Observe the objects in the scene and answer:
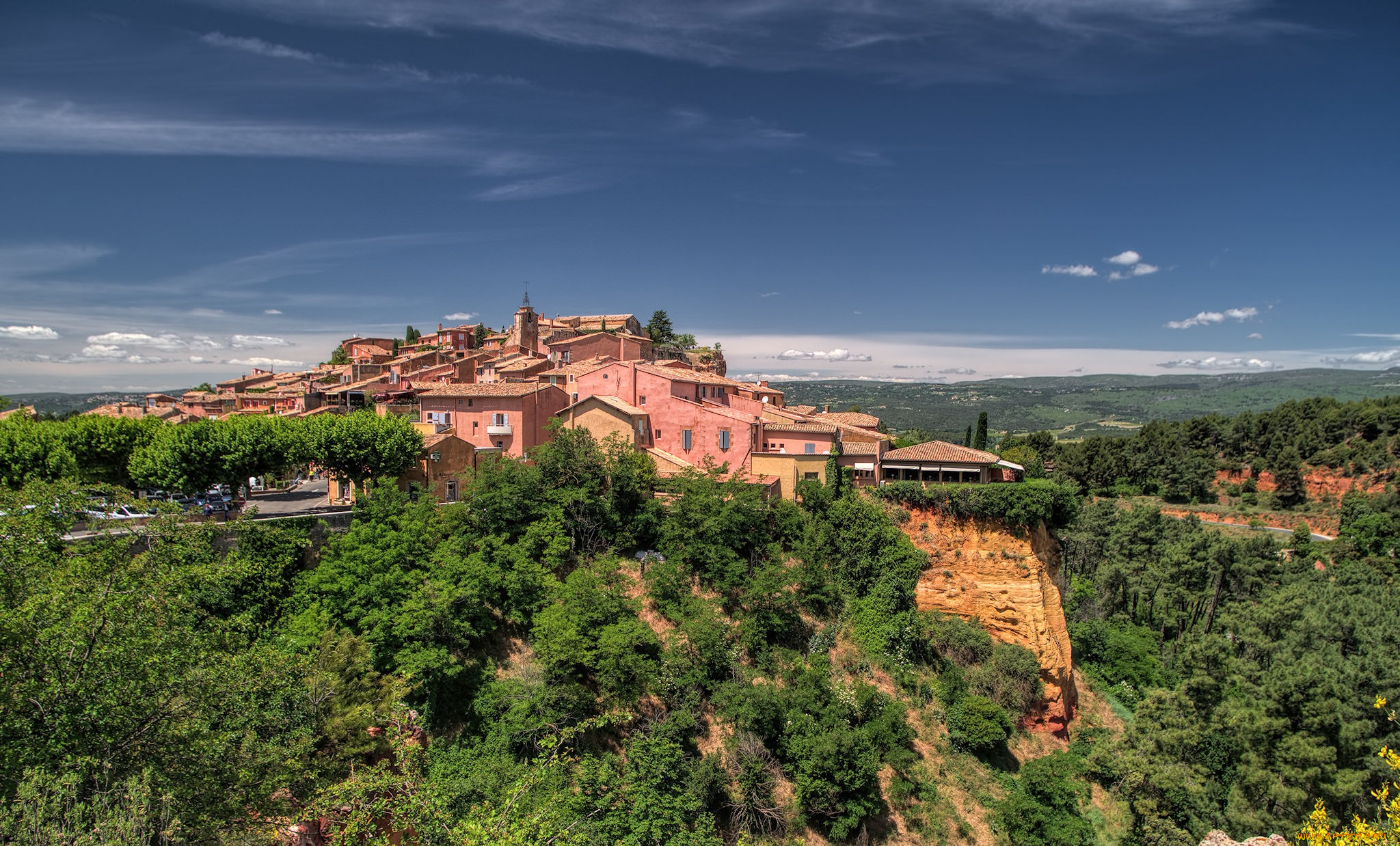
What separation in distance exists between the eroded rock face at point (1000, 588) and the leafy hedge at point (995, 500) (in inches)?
20.9

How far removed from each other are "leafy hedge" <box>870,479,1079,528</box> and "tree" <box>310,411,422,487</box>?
2512cm

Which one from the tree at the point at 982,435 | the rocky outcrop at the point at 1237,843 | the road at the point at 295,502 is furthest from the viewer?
the tree at the point at 982,435

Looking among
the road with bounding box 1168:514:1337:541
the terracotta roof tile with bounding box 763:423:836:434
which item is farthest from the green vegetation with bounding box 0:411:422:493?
the road with bounding box 1168:514:1337:541

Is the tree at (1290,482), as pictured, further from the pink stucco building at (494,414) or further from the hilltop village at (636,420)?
the pink stucco building at (494,414)

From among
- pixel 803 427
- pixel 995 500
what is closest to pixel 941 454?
pixel 995 500

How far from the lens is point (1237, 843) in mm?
22500

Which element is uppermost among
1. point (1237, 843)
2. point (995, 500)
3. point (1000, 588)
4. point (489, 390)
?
point (489, 390)

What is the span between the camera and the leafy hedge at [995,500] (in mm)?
30781

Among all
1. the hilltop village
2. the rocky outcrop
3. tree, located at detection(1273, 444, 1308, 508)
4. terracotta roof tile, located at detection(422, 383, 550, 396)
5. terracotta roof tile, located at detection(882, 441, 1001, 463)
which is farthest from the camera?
tree, located at detection(1273, 444, 1308, 508)

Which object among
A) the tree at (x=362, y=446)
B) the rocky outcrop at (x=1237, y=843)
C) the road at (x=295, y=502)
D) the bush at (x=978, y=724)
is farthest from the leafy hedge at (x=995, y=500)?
the road at (x=295, y=502)

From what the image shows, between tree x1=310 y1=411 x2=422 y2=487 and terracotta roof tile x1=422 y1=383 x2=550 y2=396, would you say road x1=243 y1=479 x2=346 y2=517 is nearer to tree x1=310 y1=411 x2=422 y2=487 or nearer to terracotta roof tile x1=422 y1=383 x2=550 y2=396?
tree x1=310 y1=411 x2=422 y2=487

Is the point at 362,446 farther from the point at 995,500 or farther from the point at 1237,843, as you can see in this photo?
the point at 1237,843

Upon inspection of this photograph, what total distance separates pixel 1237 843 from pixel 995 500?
1482cm

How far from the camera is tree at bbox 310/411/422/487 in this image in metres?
32.5
